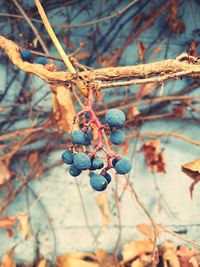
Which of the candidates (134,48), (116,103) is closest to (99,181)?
(116,103)

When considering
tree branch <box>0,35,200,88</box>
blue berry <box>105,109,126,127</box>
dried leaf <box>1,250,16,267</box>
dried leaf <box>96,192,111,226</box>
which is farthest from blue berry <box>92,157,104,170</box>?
dried leaf <box>1,250,16,267</box>

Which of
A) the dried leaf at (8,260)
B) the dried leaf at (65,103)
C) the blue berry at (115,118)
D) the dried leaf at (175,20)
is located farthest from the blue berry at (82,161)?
the dried leaf at (175,20)

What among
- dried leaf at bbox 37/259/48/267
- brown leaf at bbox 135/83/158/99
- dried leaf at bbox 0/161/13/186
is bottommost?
dried leaf at bbox 37/259/48/267

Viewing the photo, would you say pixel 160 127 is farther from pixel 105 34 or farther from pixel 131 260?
pixel 131 260

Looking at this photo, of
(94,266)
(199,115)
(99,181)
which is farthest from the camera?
(199,115)

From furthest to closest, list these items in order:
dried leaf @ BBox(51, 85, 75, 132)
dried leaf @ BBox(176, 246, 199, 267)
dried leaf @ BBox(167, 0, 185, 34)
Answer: dried leaf @ BBox(167, 0, 185, 34) → dried leaf @ BBox(176, 246, 199, 267) → dried leaf @ BBox(51, 85, 75, 132)

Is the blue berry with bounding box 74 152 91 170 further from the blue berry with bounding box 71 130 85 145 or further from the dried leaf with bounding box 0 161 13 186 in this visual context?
the dried leaf with bounding box 0 161 13 186
